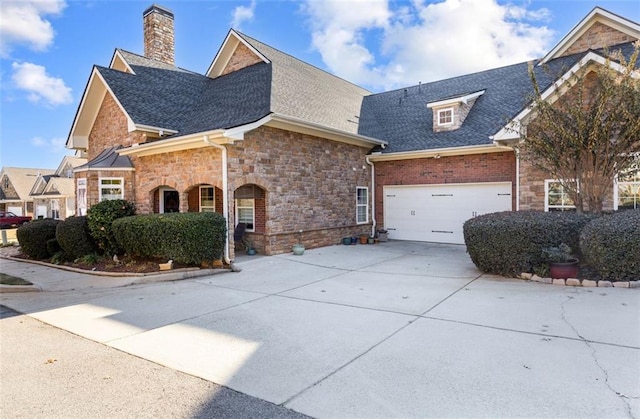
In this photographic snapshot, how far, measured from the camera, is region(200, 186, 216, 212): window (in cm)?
1352

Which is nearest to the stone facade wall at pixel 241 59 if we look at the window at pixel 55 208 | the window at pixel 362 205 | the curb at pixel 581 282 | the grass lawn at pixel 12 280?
the window at pixel 362 205

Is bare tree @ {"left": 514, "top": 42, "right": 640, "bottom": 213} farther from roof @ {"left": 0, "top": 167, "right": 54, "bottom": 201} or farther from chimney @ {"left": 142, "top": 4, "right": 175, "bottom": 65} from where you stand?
roof @ {"left": 0, "top": 167, "right": 54, "bottom": 201}

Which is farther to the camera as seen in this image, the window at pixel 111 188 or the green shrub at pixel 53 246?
the window at pixel 111 188

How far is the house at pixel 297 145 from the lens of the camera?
1116 centimetres

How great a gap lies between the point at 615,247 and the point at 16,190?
5246cm

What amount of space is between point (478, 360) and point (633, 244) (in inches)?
198

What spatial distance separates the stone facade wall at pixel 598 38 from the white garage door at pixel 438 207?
18.7ft

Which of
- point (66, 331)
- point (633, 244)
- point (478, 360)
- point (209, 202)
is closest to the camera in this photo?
point (478, 360)

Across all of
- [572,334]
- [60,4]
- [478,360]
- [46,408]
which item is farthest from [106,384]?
[60,4]

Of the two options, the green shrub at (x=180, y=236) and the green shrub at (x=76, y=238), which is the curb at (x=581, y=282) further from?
the green shrub at (x=76, y=238)

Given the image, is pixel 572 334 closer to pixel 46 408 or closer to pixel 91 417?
pixel 91 417

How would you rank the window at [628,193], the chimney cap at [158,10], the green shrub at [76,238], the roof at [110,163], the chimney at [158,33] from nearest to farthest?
1. the window at [628,193]
2. the green shrub at [76,238]
3. the roof at [110,163]
4. the chimney cap at [158,10]
5. the chimney at [158,33]

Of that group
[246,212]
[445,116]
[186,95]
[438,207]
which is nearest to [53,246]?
[246,212]

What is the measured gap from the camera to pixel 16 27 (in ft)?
32.8
